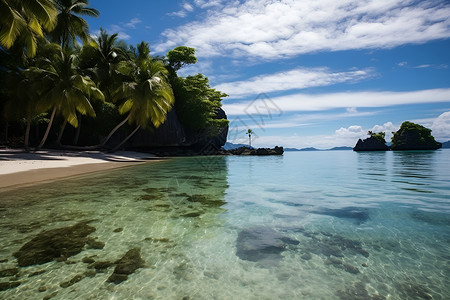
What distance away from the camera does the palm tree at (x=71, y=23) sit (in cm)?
2195

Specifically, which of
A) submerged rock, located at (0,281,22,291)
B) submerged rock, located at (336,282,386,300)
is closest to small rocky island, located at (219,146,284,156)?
submerged rock, located at (336,282,386,300)

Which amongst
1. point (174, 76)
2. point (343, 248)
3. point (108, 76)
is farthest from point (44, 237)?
point (174, 76)

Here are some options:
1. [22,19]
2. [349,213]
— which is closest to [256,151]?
[22,19]

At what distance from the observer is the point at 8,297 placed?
2.29 metres

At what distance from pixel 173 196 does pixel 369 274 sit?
559cm

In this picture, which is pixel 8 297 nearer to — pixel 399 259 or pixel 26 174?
pixel 399 259

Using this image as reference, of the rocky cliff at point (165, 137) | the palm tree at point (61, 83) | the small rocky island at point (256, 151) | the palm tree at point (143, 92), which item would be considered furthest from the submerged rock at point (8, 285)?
the small rocky island at point (256, 151)

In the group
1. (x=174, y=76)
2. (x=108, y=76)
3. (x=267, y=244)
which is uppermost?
(x=174, y=76)

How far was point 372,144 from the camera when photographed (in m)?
81.5

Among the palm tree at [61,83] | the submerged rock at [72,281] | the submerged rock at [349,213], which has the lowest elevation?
the submerged rock at [349,213]

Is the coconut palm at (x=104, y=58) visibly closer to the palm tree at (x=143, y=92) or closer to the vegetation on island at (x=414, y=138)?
the palm tree at (x=143, y=92)

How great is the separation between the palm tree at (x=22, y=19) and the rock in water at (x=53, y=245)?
11628 millimetres

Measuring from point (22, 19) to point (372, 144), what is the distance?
94752 mm

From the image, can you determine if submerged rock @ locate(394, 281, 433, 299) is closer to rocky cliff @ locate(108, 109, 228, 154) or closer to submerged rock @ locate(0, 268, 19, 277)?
submerged rock @ locate(0, 268, 19, 277)
